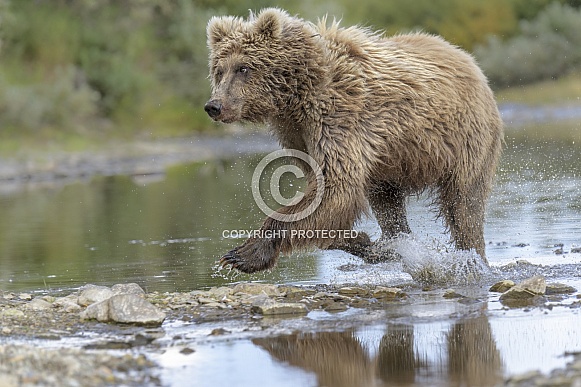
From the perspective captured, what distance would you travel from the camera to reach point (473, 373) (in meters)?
5.52

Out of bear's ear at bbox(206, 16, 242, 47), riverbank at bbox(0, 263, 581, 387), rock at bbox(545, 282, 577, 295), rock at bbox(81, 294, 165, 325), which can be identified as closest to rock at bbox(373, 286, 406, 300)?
riverbank at bbox(0, 263, 581, 387)

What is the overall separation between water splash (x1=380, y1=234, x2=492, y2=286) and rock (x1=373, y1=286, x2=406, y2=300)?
2.19 ft

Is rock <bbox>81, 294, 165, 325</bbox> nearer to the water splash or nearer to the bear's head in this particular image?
the bear's head

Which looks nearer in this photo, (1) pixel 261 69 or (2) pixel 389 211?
(1) pixel 261 69

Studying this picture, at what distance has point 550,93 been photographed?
3838cm

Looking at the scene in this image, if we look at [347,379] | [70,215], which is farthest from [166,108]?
[347,379]

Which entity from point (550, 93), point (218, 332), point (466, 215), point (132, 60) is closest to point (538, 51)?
point (550, 93)

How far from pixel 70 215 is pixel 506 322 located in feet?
33.6

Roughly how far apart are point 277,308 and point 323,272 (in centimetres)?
213

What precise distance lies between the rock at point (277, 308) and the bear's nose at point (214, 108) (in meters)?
1.64

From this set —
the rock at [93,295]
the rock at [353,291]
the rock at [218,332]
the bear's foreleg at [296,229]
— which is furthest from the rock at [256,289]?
the rock at [218,332]

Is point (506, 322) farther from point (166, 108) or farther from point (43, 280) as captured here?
point (166, 108)

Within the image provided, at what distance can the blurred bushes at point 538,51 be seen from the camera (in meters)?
40.0

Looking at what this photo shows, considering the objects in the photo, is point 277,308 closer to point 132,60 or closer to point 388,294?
point 388,294
